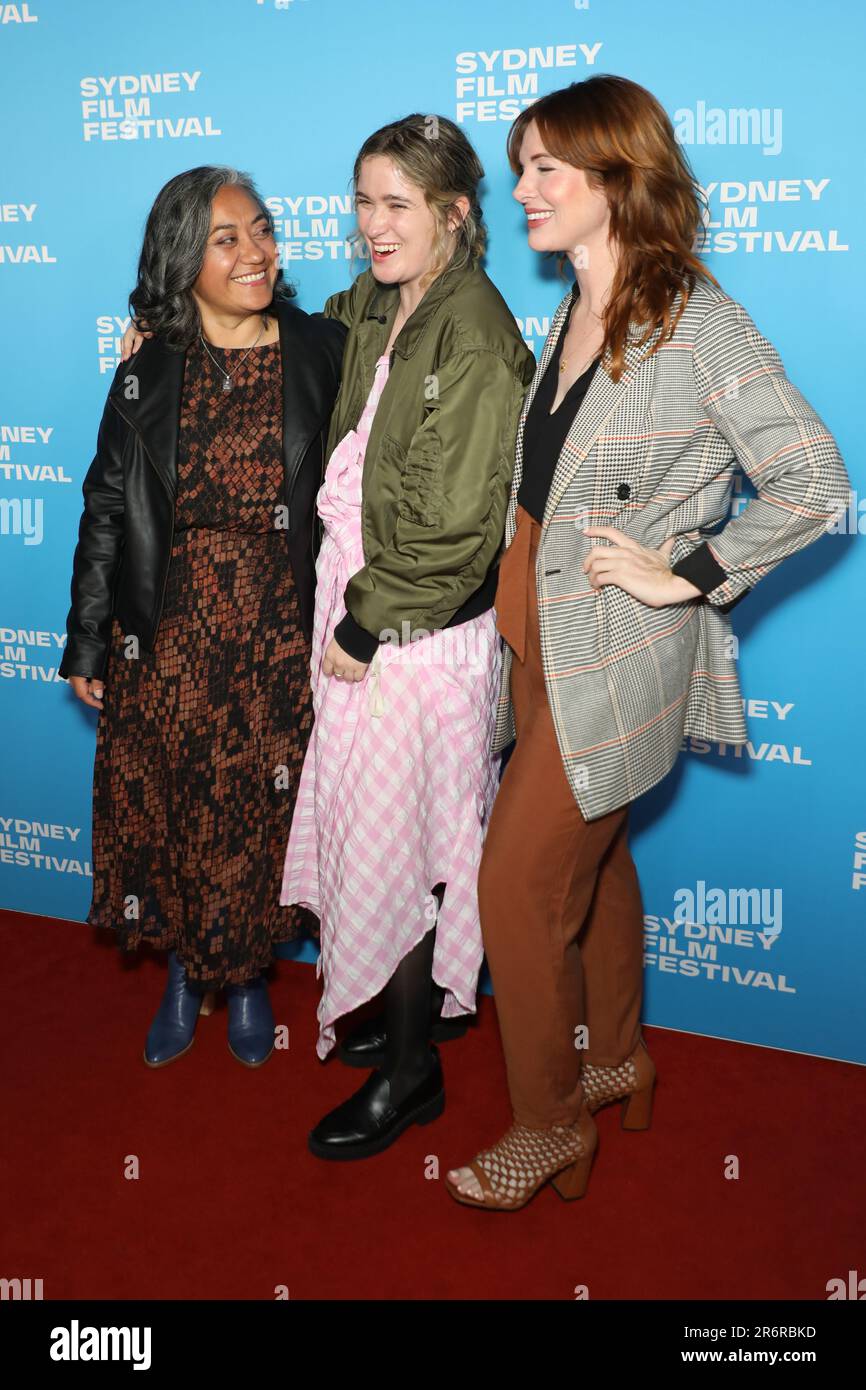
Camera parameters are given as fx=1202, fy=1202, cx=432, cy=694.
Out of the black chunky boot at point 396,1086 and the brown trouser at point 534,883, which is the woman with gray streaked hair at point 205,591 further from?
the brown trouser at point 534,883

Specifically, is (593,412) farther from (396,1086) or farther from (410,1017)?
(396,1086)

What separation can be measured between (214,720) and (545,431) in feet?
3.15

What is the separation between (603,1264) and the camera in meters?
2.18

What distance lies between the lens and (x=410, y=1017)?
8.15 ft

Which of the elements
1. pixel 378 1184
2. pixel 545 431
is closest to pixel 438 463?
pixel 545 431

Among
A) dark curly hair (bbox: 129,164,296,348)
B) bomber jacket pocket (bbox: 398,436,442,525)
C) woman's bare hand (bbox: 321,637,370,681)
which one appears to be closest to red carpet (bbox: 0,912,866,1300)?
woman's bare hand (bbox: 321,637,370,681)

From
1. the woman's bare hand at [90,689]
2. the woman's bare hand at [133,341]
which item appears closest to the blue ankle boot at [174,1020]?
the woman's bare hand at [90,689]

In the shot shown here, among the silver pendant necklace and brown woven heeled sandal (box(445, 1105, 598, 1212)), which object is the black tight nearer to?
brown woven heeled sandal (box(445, 1105, 598, 1212))

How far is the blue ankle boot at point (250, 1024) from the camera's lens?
2.76 metres

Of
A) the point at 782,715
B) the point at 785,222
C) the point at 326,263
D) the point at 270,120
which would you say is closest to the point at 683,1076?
the point at 782,715

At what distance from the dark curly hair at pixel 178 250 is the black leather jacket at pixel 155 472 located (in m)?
0.06

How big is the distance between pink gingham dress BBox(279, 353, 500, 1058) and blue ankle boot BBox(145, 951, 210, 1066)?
49 centimetres

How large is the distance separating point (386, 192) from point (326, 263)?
24.7 inches

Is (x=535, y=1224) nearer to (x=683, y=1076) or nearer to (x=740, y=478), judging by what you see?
(x=683, y=1076)
